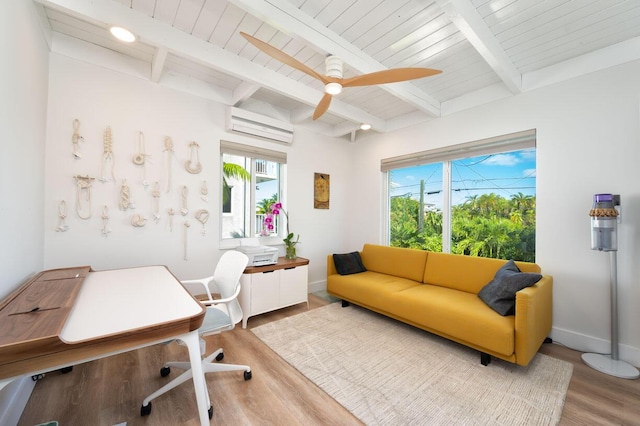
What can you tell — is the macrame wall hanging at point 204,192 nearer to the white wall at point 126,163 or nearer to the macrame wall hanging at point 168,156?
the white wall at point 126,163

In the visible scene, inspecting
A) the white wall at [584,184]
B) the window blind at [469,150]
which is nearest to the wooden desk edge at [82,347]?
the white wall at [584,184]

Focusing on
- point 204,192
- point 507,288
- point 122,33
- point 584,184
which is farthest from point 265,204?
point 584,184

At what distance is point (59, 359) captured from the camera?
906mm

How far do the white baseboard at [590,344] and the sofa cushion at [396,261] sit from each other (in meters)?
1.31

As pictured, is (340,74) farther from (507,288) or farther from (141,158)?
(507,288)

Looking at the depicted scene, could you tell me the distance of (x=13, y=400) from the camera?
142 cm

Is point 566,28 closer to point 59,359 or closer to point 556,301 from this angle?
point 556,301

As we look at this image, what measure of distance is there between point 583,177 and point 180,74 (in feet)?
13.4

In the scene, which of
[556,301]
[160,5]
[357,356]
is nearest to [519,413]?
[357,356]

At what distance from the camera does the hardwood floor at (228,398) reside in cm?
151

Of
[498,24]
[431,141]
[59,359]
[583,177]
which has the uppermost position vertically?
[498,24]

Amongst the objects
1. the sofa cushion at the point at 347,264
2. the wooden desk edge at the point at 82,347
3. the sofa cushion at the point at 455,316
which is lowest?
the sofa cushion at the point at 455,316

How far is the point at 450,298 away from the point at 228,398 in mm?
2065

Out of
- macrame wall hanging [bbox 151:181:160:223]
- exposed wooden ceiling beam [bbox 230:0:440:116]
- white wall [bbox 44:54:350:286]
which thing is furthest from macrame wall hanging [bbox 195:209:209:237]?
exposed wooden ceiling beam [bbox 230:0:440:116]
